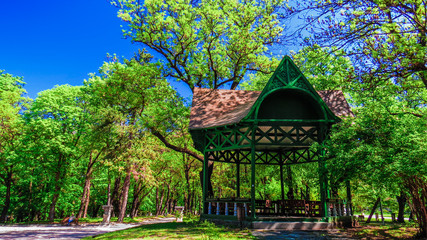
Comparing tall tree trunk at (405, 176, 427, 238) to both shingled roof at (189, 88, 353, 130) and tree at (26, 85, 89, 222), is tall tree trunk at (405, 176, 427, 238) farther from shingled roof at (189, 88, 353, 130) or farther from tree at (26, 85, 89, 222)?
tree at (26, 85, 89, 222)

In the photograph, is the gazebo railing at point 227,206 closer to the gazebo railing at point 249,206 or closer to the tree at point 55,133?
the gazebo railing at point 249,206

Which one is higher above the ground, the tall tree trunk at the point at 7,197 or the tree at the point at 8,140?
the tree at the point at 8,140

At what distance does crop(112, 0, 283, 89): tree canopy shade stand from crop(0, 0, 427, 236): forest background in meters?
0.08

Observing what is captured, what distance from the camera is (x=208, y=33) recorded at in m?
20.0

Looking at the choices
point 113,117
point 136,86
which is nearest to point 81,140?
point 113,117

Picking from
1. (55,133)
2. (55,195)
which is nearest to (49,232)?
(55,195)

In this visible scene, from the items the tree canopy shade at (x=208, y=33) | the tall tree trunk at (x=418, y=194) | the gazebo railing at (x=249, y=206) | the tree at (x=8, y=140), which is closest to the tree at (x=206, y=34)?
the tree canopy shade at (x=208, y=33)

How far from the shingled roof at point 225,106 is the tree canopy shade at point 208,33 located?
3157mm

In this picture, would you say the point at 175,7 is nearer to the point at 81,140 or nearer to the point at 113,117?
the point at 113,117

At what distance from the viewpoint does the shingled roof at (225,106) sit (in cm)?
1523

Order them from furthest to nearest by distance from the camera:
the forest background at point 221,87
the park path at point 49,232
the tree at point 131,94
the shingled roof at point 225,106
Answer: the tree at point 131,94 < the park path at point 49,232 < the shingled roof at point 225,106 < the forest background at point 221,87

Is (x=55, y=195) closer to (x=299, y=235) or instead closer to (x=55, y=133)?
(x=55, y=133)

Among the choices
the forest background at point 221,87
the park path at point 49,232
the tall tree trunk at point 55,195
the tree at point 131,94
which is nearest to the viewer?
the forest background at point 221,87

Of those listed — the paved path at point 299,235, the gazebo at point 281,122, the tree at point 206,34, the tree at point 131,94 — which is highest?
the tree at point 206,34
